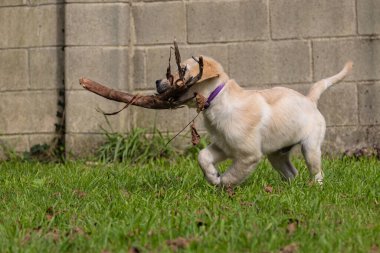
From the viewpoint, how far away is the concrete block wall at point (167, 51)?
760cm

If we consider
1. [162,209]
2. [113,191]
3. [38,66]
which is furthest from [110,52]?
[162,209]

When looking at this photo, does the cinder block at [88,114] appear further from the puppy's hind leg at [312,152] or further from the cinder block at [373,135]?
the puppy's hind leg at [312,152]

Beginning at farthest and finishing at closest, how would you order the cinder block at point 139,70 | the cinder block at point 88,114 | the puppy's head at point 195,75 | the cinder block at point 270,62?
1. the cinder block at point 139,70
2. the cinder block at point 88,114
3. the cinder block at point 270,62
4. the puppy's head at point 195,75

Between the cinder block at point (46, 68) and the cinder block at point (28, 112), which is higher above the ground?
the cinder block at point (46, 68)

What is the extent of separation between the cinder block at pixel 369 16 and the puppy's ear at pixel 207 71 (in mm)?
2813

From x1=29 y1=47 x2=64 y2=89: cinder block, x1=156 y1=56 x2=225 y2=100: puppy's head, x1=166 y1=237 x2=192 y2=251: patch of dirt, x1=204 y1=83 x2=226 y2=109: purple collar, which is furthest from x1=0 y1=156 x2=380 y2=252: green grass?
x1=29 y1=47 x2=64 y2=89: cinder block

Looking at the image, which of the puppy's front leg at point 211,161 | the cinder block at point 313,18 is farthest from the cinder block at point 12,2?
the puppy's front leg at point 211,161

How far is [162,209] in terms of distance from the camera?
4625 mm

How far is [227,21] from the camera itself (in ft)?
25.3

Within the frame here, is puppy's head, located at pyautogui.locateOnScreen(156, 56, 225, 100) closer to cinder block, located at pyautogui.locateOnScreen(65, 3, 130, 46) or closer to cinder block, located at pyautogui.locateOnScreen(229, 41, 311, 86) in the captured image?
cinder block, located at pyautogui.locateOnScreen(229, 41, 311, 86)

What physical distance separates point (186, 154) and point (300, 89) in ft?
4.24

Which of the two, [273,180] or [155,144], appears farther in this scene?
[155,144]

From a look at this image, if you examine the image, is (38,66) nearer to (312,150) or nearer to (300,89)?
(300,89)

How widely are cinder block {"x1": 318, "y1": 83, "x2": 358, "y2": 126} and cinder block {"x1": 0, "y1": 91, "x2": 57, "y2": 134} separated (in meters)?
2.72
